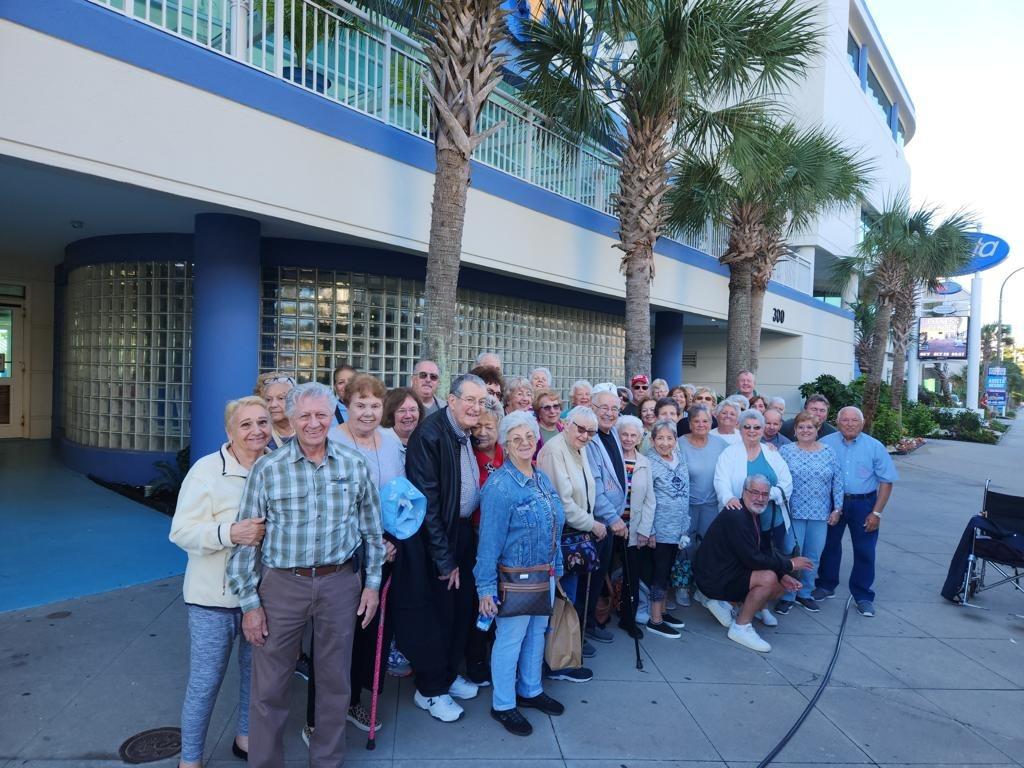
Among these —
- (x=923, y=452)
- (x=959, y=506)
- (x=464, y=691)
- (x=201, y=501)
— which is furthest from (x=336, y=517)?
(x=923, y=452)

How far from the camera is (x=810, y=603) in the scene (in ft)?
17.8

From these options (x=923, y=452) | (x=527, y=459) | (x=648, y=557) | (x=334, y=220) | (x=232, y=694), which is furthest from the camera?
(x=923, y=452)

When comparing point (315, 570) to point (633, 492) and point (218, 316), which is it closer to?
point (633, 492)

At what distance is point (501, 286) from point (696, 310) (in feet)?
17.9

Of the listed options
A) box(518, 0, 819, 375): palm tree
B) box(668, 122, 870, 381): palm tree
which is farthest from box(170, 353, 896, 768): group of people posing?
box(668, 122, 870, 381): palm tree

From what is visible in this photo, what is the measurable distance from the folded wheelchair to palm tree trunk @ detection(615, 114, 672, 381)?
443 cm

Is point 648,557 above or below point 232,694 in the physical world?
above

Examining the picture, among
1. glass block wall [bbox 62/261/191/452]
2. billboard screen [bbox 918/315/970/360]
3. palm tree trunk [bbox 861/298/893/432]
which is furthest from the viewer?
billboard screen [bbox 918/315/970/360]

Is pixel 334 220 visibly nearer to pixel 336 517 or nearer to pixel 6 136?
pixel 6 136

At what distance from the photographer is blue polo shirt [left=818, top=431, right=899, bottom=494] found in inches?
213

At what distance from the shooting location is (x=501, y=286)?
10461mm

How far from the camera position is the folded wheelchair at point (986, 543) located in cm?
547

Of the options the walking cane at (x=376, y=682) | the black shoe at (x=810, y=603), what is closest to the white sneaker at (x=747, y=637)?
the black shoe at (x=810, y=603)

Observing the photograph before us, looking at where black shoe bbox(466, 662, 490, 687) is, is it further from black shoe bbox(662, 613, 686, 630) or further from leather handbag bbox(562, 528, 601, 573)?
black shoe bbox(662, 613, 686, 630)
